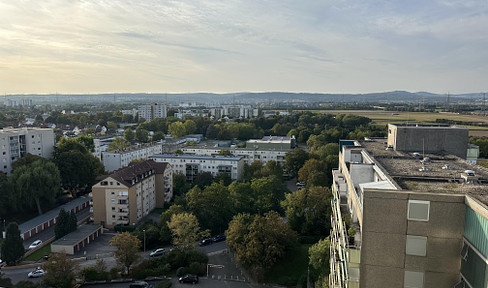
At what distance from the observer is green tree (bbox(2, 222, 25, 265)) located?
956 inches

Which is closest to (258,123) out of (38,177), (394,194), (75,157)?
(75,157)

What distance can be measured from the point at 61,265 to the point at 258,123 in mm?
76800

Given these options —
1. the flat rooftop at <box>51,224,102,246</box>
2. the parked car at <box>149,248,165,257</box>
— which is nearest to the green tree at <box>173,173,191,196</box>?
the flat rooftop at <box>51,224,102,246</box>

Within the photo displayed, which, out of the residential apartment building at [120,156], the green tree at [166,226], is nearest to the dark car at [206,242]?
the green tree at [166,226]

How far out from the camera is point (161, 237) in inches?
1112

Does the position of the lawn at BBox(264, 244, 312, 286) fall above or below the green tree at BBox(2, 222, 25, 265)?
below

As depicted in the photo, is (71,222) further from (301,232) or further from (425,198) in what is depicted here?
(425,198)

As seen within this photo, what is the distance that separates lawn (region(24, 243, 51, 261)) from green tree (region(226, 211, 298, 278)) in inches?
593

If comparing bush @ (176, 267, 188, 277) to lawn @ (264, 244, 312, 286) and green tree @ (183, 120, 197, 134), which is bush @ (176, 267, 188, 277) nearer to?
lawn @ (264, 244, 312, 286)

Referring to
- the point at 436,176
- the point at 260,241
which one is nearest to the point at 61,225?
the point at 260,241

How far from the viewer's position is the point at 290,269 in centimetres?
2380

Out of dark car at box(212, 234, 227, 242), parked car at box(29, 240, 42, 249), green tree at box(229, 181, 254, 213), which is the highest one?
green tree at box(229, 181, 254, 213)

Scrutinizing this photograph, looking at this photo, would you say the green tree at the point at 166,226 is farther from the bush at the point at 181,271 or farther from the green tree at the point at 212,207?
the bush at the point at 181,271

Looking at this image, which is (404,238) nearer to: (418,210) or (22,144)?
(418,210)
